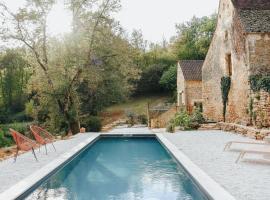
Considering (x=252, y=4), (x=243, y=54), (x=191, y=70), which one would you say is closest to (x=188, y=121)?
(x=243, y=54)

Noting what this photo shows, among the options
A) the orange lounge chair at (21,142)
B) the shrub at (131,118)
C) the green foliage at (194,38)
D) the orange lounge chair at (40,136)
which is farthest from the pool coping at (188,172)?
the green foliage at (194,38)

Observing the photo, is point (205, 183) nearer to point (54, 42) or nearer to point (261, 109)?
point (261, 109)

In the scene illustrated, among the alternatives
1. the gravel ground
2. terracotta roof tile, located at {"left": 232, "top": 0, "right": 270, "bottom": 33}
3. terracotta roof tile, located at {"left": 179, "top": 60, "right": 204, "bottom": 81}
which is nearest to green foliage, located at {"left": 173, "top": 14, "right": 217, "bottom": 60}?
terracotta roof tile, located at {"left": 179, "top": 60, "right": 204, "bottom": 81}

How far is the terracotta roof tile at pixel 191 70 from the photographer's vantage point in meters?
33.8

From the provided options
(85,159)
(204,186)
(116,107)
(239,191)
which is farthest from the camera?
(116,107)

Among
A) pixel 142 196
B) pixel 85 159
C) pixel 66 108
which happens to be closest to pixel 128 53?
pixel 66 108

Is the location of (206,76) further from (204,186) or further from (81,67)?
(204,186)

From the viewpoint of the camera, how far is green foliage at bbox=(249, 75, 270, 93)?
16.8 meters

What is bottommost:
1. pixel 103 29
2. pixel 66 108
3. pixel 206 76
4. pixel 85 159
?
pixel 85 159

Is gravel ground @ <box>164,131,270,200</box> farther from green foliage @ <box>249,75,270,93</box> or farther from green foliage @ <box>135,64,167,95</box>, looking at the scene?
green foliage @ <box>135,64,167,95</box>

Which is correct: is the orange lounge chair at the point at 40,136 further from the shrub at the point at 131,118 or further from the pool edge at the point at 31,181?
the shrub at the point at 131,118

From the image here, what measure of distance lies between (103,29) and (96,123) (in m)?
8.08

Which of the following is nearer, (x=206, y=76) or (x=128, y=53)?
(x=128, y=53)

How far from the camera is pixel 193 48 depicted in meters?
48.0
